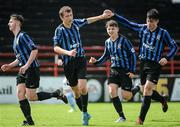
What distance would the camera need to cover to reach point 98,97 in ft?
65.3

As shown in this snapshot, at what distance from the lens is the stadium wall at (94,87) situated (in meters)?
19.6

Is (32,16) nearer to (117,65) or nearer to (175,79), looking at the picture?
(175,79)

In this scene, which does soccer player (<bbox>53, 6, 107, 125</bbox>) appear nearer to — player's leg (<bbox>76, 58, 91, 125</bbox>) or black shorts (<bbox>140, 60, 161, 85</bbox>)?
player's leg (<bbox>76, 58, 91, 125</bbox>)

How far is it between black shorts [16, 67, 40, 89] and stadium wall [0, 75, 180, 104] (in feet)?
28.5

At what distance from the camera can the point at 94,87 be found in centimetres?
1983

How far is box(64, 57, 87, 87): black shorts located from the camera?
10594 mm

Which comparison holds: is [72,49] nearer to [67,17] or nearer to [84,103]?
[67,17]

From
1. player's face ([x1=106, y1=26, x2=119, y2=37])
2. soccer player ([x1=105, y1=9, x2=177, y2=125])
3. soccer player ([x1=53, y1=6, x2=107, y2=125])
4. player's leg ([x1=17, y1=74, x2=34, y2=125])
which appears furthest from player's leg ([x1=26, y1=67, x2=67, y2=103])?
soccer player ([x1=105, y1=9, x2=177, y2=125])

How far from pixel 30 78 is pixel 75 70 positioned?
2.78 feet

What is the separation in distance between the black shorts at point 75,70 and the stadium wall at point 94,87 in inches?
348

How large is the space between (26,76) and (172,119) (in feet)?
10.6

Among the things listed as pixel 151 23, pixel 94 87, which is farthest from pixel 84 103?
pixel 94 87

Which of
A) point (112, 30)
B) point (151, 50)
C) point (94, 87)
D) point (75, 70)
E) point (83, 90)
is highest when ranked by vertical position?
point (112, 30)

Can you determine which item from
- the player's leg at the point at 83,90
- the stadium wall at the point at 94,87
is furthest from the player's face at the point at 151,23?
the stadium wall at the point at 94,87
